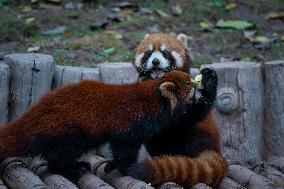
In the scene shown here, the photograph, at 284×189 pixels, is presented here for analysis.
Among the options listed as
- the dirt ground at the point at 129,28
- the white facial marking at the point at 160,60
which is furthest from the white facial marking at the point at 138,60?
the dirt ground at the point at 129,28

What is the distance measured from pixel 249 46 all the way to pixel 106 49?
4.89ft

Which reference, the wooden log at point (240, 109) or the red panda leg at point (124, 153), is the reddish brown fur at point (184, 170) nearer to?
the red panda leg at point (124, 153)

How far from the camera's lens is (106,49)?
20.0 ft

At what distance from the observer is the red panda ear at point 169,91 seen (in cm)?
388

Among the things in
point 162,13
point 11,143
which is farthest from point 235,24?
point 11,143

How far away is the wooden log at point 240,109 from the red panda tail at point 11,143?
A: 5.46 ft

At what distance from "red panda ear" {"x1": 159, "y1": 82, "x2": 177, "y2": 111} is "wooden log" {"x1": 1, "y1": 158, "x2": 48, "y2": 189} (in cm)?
94

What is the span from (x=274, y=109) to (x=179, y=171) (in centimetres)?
136

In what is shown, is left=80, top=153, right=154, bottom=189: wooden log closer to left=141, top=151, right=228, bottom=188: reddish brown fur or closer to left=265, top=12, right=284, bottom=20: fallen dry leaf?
left=141, top=151, right=228, bottom=188: reddish brown fur

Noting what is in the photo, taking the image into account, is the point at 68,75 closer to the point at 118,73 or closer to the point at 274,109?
the point at 118,73

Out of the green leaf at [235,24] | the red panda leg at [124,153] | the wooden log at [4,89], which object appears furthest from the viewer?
the green leaf at [235,24]

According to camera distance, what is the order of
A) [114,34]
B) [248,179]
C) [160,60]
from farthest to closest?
1. [114,34]
2. [160,60]
3. [248,179]

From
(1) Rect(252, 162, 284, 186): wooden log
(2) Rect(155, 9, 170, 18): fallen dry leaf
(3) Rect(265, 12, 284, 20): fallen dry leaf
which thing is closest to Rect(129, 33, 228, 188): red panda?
(1) Rect(252, 162, 284, 186): wooden log

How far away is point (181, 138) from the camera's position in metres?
4.35
